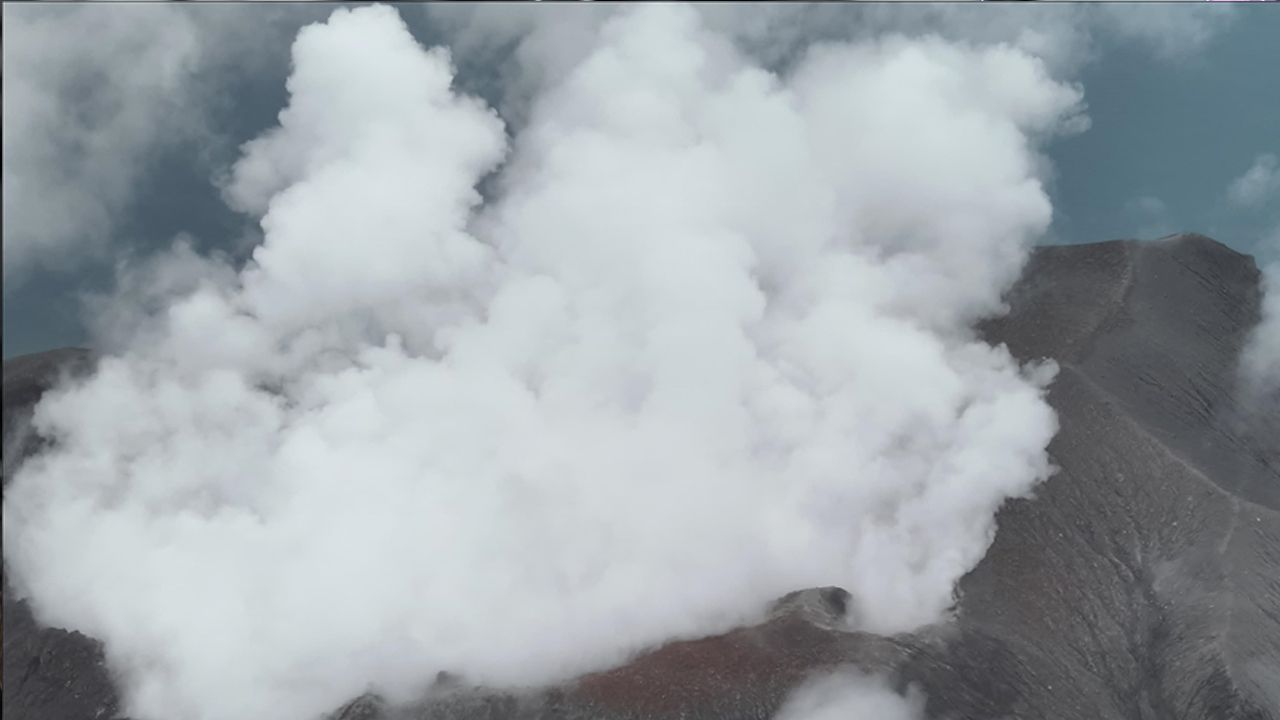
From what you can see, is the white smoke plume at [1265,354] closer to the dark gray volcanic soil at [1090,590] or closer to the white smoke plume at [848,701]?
the dark gray volcanic soil at [1090,590]

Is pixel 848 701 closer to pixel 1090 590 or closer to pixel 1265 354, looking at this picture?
pixel 1090 590

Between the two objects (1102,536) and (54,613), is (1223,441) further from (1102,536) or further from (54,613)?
(54,613)

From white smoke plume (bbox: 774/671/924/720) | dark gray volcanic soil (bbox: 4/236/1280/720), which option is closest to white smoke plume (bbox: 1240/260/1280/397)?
dark gray volcanic soil (bbox: 4/236/1280/720)

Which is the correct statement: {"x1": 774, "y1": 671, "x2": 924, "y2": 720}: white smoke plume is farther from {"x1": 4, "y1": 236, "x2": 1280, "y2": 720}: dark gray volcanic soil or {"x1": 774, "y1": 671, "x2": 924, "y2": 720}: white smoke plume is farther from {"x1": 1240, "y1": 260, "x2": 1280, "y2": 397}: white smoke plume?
{"x1": 1240, "y1": 260, "x2": 1280, "y2": 397}: white smoke plume

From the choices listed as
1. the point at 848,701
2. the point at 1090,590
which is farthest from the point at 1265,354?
the point at 848,701

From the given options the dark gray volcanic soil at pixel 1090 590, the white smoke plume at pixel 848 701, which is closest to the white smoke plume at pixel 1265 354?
the dark gray volcanic soil at pixel 1090 590

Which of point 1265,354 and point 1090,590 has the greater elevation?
point 1265,354
